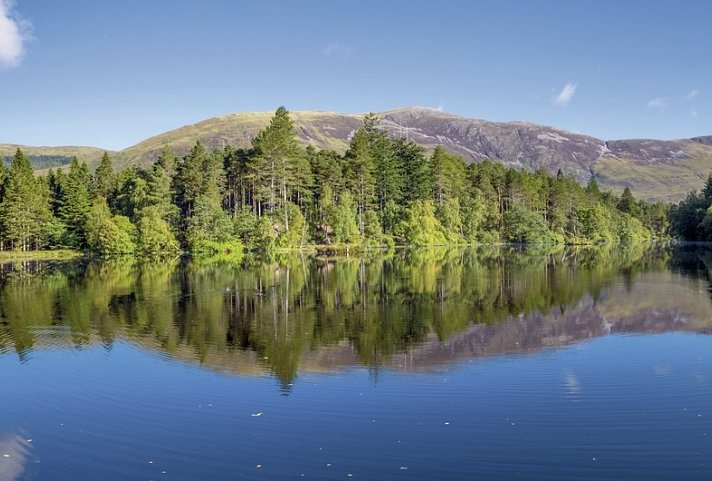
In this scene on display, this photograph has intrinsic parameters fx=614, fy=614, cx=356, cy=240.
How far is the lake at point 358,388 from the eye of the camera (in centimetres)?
1107

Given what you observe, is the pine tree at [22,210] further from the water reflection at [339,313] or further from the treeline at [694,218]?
the treeline at [694,218]

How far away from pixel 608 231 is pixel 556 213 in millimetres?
16046

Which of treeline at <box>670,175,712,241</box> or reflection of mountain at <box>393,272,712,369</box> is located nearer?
reflection of mountain at <box>393,272,712,369</box>

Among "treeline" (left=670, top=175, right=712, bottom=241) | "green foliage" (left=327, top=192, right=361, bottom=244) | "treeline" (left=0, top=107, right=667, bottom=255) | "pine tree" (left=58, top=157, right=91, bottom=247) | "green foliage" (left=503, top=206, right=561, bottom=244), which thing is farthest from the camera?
"treeline" (left=670, top=175, right=712, bottom=241)

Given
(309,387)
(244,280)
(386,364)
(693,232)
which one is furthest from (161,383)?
(693,232)

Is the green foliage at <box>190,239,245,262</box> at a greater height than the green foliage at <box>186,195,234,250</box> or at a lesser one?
lesser

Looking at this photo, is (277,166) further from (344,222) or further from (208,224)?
(208,224)

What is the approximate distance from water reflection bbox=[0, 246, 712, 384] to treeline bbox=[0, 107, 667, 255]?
3673 cm

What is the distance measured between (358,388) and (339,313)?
498 inches

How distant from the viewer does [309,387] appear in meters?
15.9

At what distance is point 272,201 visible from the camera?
297 feet

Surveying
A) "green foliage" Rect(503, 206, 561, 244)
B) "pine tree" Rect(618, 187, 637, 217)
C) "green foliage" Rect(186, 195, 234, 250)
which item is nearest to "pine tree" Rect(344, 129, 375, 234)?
"green foliage" Rect(186, 195, 234, 250)

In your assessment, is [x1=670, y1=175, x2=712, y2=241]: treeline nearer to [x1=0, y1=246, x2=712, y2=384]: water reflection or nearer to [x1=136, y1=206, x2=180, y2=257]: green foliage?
[x1=0, y1=246, x2=712, y2=384]: water reflection

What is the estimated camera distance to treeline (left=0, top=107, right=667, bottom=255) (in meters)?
85.4
